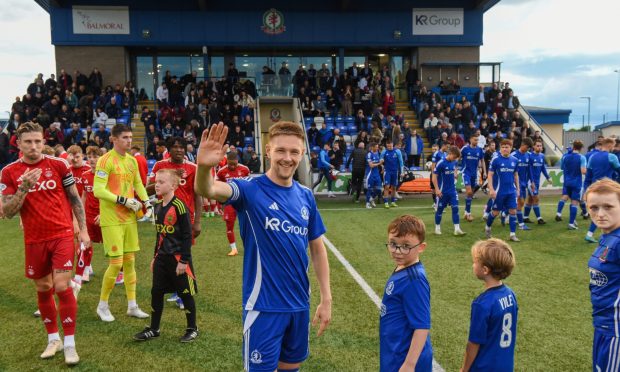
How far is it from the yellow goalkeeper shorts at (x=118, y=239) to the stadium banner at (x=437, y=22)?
24.7 m

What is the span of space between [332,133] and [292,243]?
18.8 meters

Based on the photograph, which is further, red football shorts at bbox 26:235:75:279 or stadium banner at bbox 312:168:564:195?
stadium banner at bbox 312:168:564:195

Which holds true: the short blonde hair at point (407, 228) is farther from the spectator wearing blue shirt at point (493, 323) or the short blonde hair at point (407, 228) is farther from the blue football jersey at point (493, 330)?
the blue football jersey at point (493, 330)

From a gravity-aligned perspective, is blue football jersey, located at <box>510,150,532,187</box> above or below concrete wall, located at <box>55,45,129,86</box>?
below

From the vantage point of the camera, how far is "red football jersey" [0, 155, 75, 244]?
4668 millimetres

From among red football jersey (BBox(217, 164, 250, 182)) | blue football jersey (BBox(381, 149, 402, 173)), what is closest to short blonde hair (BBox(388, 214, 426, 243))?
red football jersey (BBox(217, 164, 250, 182))

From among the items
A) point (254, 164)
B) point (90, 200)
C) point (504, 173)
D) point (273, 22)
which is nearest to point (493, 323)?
point (90, 200)

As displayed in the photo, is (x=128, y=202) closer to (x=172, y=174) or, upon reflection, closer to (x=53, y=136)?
(x=172, y=174)

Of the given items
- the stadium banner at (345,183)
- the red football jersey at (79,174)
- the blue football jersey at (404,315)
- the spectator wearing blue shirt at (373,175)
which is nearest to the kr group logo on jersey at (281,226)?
the blue football jersey at (404,315)

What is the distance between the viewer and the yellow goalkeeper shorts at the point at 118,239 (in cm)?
564

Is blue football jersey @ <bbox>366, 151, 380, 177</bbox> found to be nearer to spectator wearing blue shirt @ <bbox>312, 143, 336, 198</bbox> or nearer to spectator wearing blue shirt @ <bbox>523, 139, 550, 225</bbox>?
spectator wearing blue shirt @ <bbox>312, 143, 336, 198</bbox>

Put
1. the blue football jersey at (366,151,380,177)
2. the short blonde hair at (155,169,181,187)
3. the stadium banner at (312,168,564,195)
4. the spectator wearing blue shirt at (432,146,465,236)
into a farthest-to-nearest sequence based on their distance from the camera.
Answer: the stadium banner at (312,168,564,195) → the blue football jersey at (366,151,380,177) → the spectator wearing blue shirt at (432,146,465,236) → the short blonde hair at (155,169,181,187)

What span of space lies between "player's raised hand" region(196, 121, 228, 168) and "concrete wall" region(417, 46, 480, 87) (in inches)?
1045

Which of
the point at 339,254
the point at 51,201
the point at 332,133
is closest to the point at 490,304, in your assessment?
the point at 51,201
